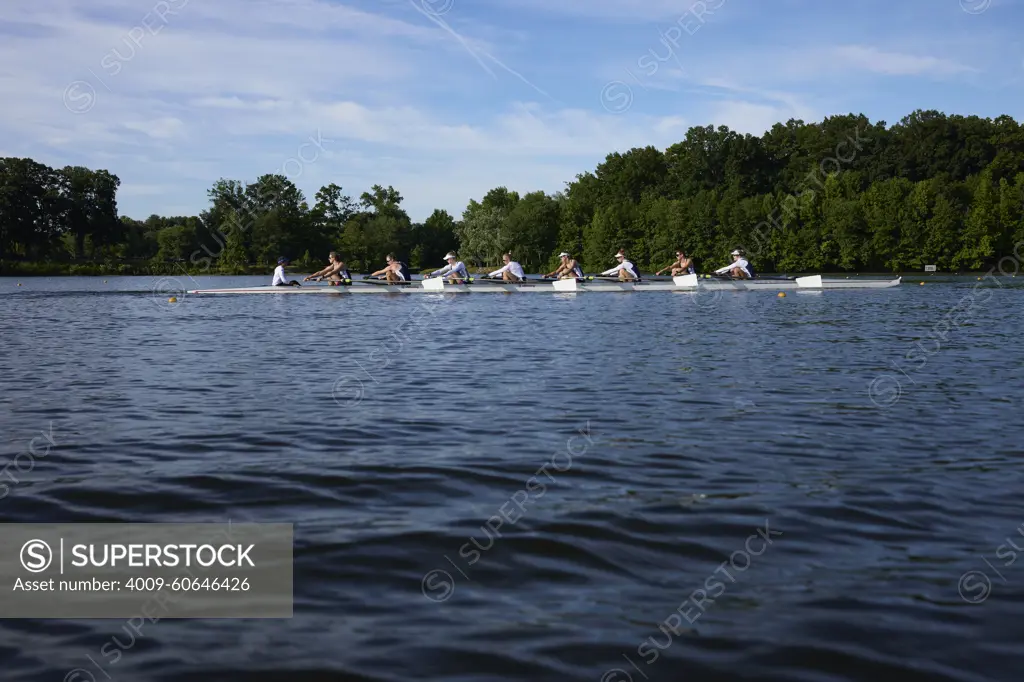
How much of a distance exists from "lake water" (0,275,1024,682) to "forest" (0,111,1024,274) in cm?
6967

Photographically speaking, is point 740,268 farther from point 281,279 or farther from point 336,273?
point 281,279

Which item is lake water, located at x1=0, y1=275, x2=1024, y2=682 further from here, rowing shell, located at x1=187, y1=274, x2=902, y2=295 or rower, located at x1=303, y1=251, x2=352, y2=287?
rower, located at x1=303, y1=251, x2=352, y2=287

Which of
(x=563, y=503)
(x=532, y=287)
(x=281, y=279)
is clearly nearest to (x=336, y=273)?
(x=281, y=279)

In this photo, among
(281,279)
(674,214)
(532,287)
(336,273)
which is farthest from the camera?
(674,214)

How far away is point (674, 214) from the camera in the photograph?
305ft

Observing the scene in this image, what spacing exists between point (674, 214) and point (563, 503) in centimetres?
8889

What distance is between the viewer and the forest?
7981 cm

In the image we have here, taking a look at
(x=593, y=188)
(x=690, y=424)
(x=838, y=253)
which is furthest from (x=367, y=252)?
(x=690, y=424)

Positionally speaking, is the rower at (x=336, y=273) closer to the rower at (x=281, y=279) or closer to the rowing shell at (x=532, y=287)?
the rowing shell at (x=532, y=287)

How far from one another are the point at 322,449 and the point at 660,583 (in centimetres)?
436

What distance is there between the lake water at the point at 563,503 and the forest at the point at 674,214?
69.7 meters

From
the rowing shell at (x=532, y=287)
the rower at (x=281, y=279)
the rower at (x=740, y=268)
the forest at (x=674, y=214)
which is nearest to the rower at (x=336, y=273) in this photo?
the rowing shell at (x=532, y=287)

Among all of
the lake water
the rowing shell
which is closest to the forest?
the rowing shell

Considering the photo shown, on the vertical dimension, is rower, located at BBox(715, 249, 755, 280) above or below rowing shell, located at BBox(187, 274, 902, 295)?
above
